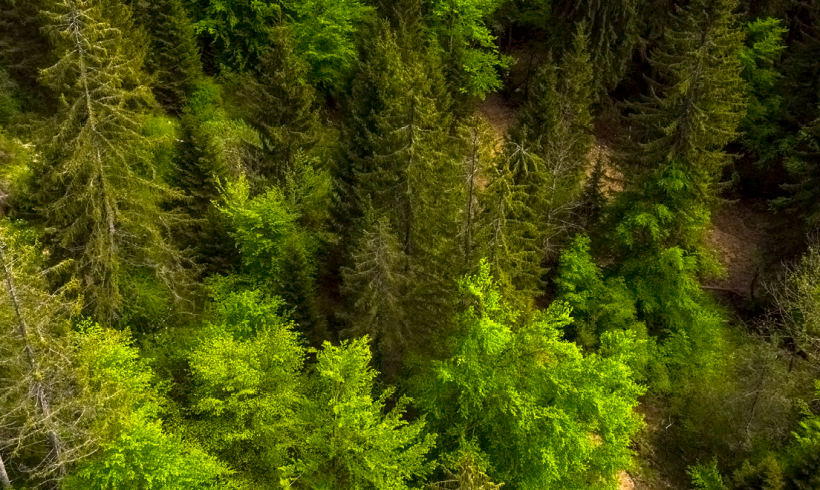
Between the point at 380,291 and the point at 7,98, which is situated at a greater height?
the point at 7,98

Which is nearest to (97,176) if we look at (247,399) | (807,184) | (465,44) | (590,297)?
(247,399)

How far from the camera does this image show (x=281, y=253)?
69.1 feet

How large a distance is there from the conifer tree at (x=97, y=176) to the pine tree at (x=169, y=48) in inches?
441

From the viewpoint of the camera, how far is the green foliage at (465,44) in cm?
2911

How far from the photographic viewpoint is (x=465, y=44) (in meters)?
30.0

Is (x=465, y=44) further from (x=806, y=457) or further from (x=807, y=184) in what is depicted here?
(x=806, y=457)

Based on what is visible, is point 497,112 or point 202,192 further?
point 497,112

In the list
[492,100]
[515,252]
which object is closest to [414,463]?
[515,252]

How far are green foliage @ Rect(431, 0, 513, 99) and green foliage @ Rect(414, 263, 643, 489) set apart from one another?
52.7ft

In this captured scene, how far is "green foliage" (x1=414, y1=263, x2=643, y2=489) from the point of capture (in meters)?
15.1

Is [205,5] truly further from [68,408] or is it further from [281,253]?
[68,408]

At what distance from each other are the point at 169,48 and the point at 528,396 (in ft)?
78.3

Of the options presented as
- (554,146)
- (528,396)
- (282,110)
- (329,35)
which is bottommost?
(528,396)

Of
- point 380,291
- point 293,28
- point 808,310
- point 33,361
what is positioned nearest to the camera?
point 33,361
